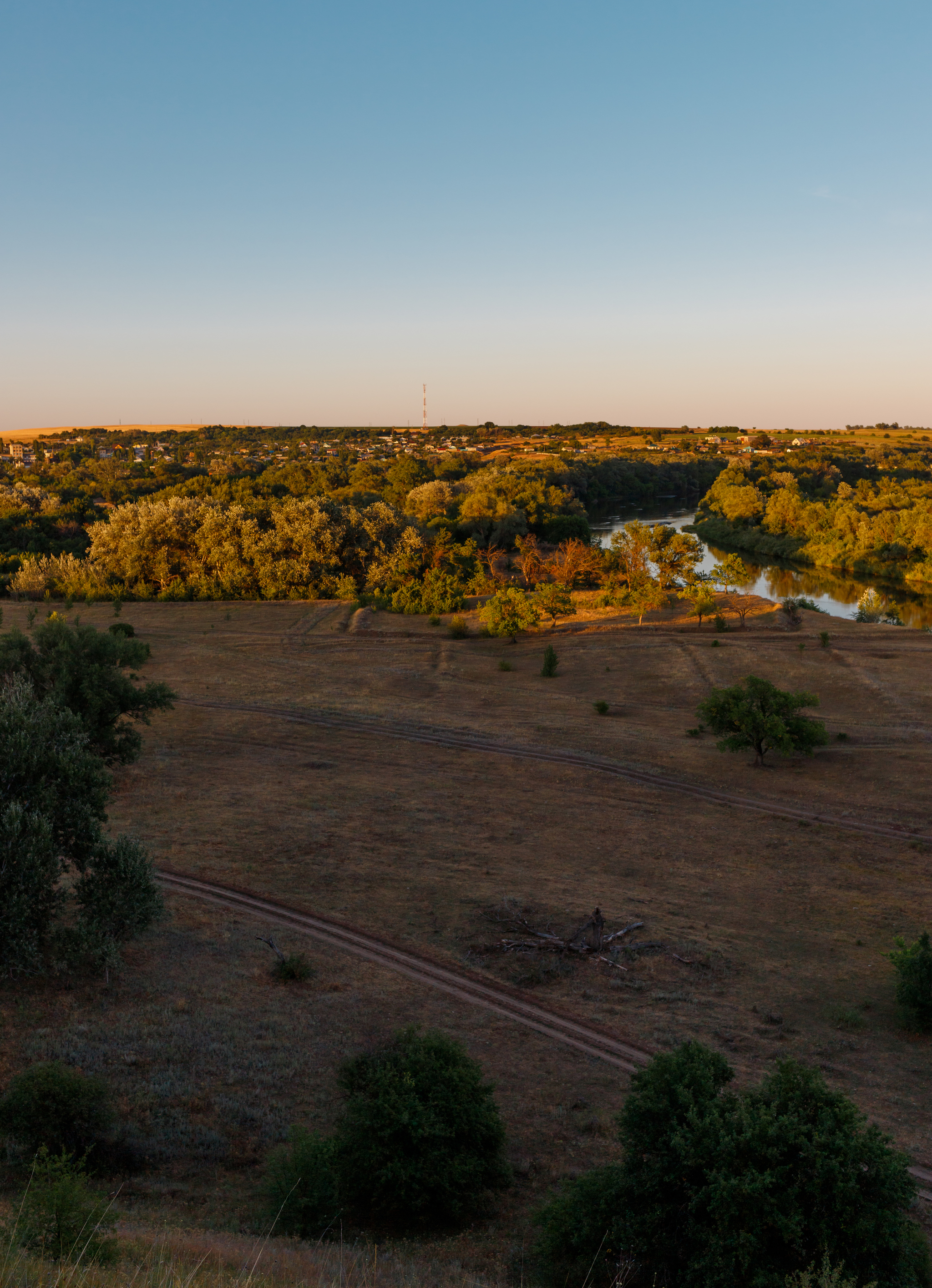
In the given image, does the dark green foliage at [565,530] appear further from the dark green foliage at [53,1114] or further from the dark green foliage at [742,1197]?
the dark green foliage at [742,1197]

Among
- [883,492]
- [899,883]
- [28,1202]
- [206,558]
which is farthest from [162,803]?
[883,492]

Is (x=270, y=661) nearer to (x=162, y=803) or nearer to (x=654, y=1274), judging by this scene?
(x=162, y=803)

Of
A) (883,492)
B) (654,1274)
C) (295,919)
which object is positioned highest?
(883,492)

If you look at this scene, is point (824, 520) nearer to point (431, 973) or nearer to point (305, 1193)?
point (431, 973)

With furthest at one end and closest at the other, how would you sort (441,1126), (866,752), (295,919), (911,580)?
(911,580) < (866,752) < (295,919) < (441,1126)

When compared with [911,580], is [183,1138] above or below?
below

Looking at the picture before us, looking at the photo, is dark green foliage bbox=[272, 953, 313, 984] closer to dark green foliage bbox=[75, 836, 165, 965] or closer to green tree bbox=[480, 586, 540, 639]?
dark green foliage bbox=[75, 836, 165, 965]

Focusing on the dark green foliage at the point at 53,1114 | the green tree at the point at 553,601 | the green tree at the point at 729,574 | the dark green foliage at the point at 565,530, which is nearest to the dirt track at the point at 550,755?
the green tree at the point at 553,601
